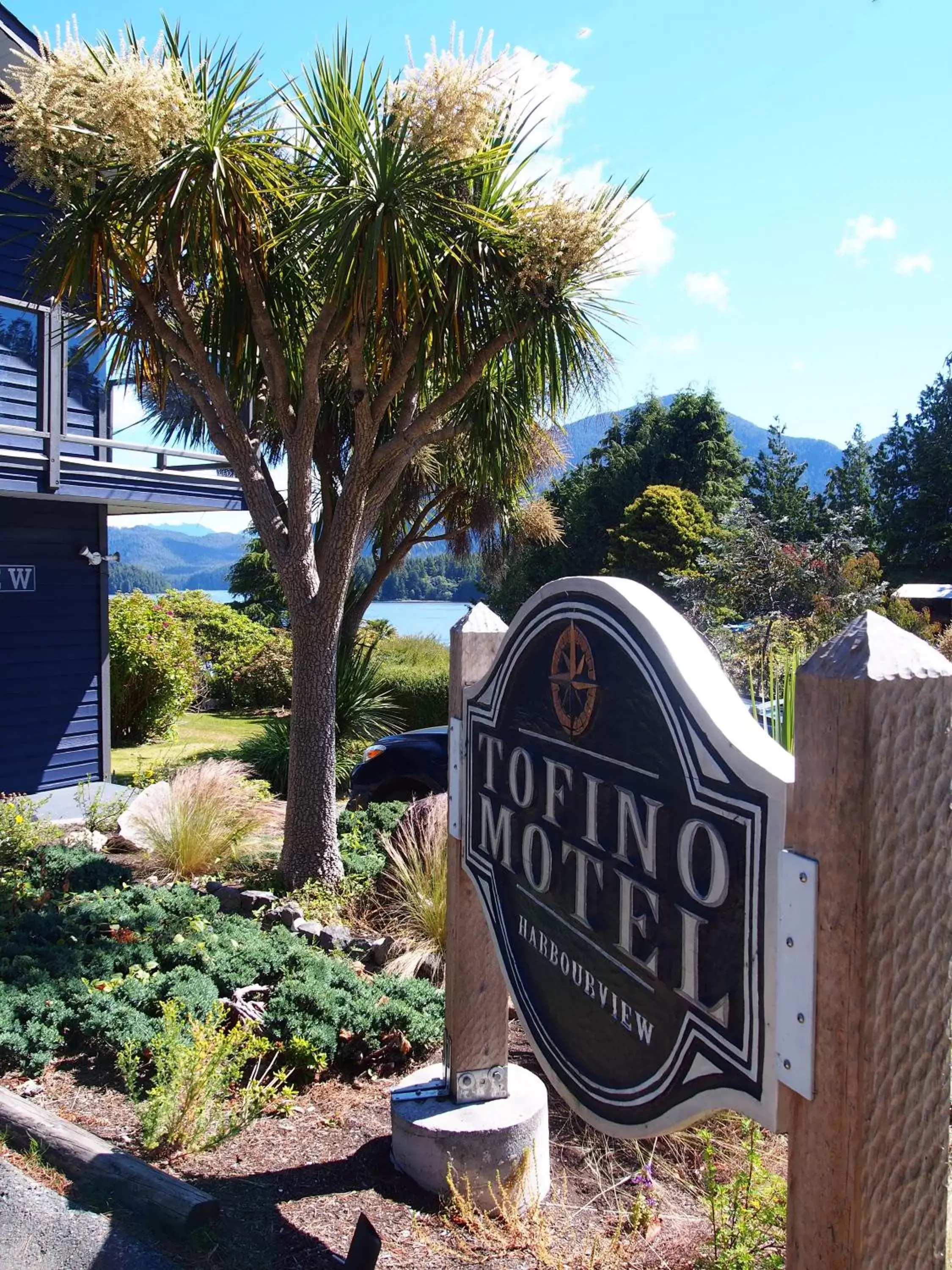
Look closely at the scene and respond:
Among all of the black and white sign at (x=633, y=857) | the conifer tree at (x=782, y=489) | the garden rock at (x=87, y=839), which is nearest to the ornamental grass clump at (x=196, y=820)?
the garden rock at (x=87, y=839)

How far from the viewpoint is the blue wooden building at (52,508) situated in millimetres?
9000

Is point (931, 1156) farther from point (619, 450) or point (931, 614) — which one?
point (619, 450)

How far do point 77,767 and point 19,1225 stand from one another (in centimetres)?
778

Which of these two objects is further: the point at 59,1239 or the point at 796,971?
the point at 59,1239

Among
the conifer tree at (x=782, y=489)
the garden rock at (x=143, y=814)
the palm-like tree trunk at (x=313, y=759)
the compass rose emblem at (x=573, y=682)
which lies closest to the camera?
the compass rose emblem at (x=573, y=682)

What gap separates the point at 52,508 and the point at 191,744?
16.6 ft

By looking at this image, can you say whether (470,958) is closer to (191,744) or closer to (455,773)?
(455,773)

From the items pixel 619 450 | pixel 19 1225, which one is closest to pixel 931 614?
pixel 619 450

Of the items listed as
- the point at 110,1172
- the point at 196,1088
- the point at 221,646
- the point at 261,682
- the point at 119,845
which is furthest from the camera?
the point at 221,646

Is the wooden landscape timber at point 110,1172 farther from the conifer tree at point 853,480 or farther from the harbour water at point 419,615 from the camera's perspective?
the conifer tree at point 853,480

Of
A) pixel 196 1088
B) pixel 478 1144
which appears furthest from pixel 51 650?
pixel 478 1144

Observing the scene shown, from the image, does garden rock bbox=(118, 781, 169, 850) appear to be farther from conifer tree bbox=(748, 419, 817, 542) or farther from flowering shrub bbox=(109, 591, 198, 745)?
conifer tree bbox=(748, 419, 817, 542)

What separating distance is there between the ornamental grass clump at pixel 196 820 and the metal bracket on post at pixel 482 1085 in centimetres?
388

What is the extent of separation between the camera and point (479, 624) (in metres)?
3.51
